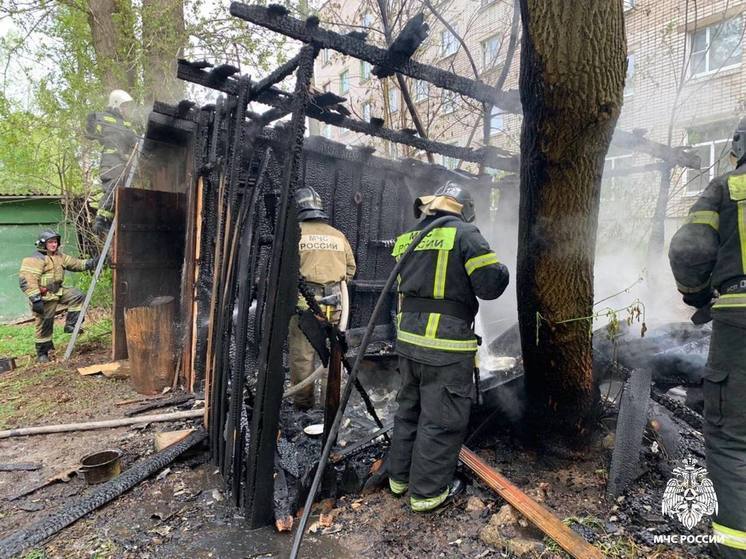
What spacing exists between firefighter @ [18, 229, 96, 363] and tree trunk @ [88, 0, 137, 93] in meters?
3.51

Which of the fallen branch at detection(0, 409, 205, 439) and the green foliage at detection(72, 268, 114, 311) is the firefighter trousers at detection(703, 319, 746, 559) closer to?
the fallen branch at detection(0, 409, 205, 439)

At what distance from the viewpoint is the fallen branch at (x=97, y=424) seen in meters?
4.32

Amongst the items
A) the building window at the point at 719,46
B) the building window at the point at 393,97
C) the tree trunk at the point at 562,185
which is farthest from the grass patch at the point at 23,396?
the building window at the point at 719,46

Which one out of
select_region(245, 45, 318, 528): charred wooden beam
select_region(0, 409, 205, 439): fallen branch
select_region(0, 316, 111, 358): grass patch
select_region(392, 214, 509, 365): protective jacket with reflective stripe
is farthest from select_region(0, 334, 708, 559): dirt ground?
select_region(0, 316, 111, 358): grass patch

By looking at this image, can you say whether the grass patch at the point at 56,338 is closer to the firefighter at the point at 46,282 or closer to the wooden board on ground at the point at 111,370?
the firefighter at the point at 46,282

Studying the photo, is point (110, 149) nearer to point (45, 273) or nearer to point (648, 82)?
point (45, 273)

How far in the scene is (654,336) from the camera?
4.59 m

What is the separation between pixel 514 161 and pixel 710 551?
19.3ft

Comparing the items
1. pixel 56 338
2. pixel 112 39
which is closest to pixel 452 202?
pixel 56 338

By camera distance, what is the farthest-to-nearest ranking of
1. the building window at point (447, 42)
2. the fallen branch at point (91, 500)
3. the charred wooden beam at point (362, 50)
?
the building window at point (447, 42), the charred wooden beam at point (362, 50), the fallen branch at point (91, 500)

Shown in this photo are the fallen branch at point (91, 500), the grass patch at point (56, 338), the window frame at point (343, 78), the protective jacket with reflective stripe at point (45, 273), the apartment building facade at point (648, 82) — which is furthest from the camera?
the window frame at point (343, 78)

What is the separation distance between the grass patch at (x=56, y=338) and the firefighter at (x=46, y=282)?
53 centimetres

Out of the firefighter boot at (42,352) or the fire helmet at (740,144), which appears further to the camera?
the firefighter boot at (42,352)

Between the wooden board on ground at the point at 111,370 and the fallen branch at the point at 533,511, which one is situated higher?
the fallen branch at the point at 533,511
